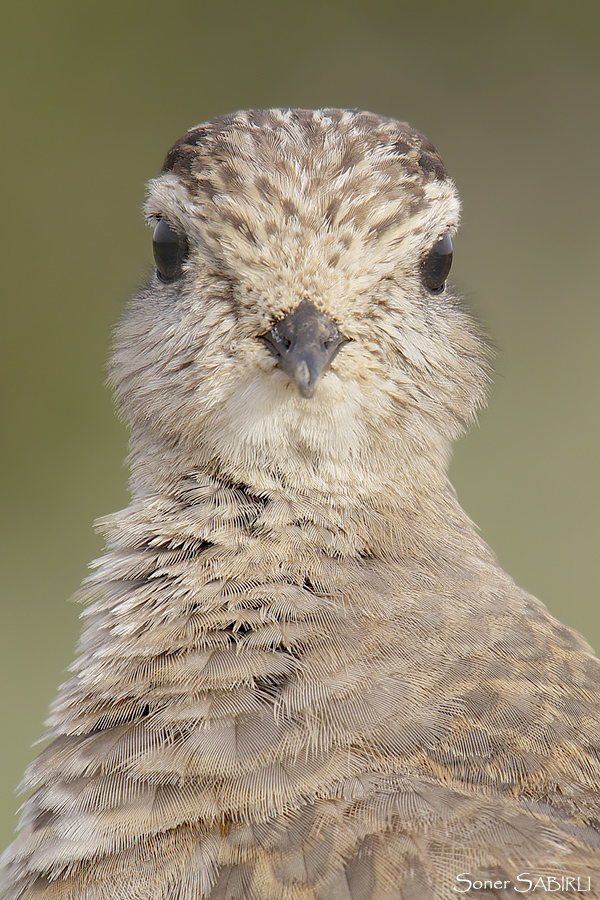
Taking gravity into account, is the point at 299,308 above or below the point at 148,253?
above

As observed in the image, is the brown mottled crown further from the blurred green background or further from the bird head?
the blurred green background

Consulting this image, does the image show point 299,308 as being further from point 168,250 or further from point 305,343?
point 168,250

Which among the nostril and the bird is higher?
the nostril

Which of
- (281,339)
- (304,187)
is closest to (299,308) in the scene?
(281,339)

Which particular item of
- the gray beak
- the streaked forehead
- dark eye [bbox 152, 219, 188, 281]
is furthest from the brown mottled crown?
the gray beak

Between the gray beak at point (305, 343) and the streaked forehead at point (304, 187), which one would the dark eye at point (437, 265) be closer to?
the streaked forehead at point (304, 187)

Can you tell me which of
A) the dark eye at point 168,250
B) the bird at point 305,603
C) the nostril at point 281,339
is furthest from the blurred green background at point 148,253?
the nostril at point 281,339

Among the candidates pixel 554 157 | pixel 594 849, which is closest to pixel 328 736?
pixel 594 849

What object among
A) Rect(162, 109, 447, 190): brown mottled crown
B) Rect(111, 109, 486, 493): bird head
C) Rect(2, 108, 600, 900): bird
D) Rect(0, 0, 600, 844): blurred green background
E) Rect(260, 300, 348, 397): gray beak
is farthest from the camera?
Rect(0, 0, 600, 844): blurred green background
